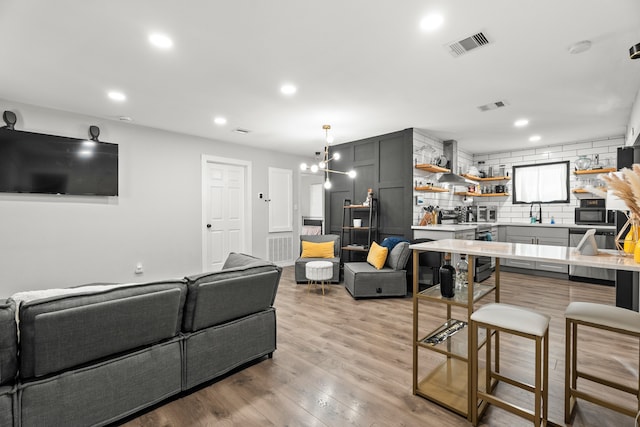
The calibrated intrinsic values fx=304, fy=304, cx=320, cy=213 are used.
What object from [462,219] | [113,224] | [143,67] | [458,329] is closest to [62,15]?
[143,67]

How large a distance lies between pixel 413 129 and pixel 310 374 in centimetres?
399

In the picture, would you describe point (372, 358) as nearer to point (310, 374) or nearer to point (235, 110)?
point (310, 374)

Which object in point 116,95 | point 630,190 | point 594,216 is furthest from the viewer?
point 594,216

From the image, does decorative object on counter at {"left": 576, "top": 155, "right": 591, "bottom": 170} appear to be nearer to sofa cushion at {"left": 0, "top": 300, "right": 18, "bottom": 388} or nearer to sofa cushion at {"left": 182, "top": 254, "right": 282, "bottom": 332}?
sofa cushion at {"left": 182, "top": 254, "right": 282, "bottom": 332}

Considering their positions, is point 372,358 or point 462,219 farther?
point 462,219

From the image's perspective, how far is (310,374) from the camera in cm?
235

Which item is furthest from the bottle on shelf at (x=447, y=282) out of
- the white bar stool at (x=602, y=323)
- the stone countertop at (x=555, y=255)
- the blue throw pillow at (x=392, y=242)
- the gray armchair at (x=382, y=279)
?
the blue throw pillow at (x=392, y=242)

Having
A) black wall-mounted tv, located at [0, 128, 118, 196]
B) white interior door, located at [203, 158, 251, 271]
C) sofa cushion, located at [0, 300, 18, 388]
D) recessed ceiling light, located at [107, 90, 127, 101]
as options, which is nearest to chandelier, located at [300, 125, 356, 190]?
white interior door, located at [203, 158, 251, 271]

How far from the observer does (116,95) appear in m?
3.48

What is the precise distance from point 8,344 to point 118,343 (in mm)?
460

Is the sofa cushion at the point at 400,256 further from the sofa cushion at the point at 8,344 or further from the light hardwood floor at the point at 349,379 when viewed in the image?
the sofa cushion at the point at 8,344

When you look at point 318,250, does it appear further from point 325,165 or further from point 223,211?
point 223,211

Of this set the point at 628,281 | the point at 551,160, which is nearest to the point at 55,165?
the point at 628,281

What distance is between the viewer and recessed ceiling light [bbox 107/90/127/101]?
3.40 m
